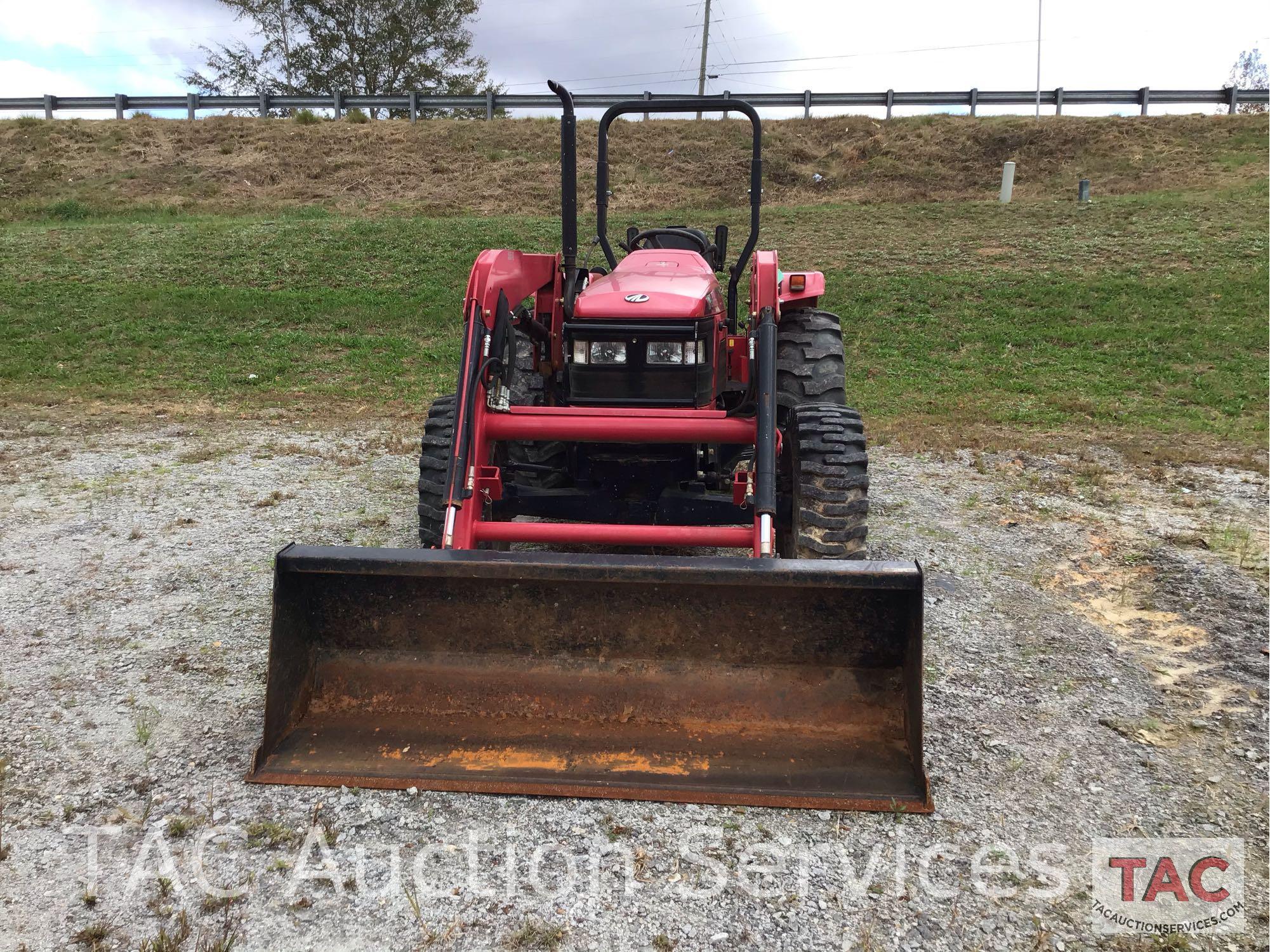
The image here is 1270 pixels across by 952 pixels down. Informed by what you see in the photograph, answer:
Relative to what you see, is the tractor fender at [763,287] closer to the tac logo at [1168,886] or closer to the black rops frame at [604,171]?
the black rops frame at [604,171]

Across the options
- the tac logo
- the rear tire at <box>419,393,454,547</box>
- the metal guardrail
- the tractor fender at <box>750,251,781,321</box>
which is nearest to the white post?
the metal guardrail

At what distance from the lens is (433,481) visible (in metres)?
4.52

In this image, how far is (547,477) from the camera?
489cm

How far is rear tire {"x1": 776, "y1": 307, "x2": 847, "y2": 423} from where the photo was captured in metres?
5.09

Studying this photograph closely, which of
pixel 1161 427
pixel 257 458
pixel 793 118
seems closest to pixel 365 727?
pixel 257 458

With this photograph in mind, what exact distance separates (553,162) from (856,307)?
9.94 m

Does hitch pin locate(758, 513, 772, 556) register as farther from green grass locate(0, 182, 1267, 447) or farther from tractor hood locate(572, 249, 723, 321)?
green grass locate(0, 182, 1267, 447)

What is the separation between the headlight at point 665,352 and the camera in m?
4.29

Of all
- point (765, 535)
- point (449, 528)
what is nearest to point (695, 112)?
point (765, 535)

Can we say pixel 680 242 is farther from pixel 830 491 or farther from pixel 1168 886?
pixel 1168 886

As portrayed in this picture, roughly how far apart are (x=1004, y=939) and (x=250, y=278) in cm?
1430

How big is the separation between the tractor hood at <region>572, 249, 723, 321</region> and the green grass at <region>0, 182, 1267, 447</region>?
4.79 meters

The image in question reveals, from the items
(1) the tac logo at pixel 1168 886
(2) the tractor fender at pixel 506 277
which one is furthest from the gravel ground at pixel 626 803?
(2) the tractor fender at pixel 506 277

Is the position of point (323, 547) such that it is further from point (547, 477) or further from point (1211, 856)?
point (1211, 856)
